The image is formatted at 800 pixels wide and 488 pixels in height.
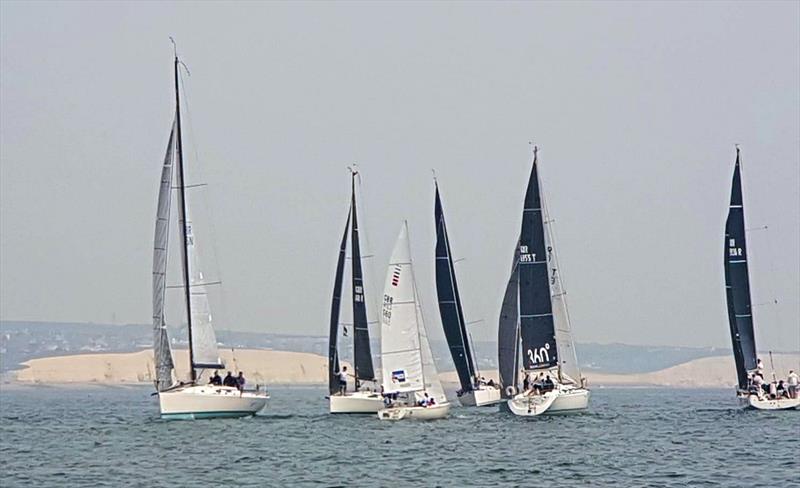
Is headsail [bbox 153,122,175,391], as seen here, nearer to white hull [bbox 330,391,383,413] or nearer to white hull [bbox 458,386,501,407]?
white hull [bbox 330,391,383,413]

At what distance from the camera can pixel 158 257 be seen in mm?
63781

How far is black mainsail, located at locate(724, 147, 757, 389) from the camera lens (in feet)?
239

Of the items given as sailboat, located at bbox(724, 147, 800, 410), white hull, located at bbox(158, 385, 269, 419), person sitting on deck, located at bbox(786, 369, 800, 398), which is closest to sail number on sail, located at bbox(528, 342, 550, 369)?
sailboat, located at bbox(724, 147, 800, 410)

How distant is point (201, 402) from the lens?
62000mm

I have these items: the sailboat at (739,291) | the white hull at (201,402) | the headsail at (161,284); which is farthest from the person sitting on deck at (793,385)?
the headsail at (161,284)

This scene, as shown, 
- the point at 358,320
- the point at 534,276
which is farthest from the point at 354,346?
the point at 534,276

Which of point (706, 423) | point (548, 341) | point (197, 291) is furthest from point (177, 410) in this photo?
point (706, 423)

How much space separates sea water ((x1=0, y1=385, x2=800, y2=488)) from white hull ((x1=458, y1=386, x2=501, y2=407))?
8.25 meters

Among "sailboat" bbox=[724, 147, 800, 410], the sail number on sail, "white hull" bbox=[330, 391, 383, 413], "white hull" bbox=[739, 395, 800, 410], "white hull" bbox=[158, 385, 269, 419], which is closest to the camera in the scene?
"white hull" bbox=[158, 385, 269, 419]

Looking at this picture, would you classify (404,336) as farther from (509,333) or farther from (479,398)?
(479,398)

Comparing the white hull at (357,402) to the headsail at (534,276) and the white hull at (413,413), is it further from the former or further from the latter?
the headsail at (534,276)

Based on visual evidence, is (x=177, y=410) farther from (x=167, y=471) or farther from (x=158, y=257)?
(x=167, y=471)

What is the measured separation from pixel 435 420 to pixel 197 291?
Answer: 1136 centimetres

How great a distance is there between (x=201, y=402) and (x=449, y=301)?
894 inches
